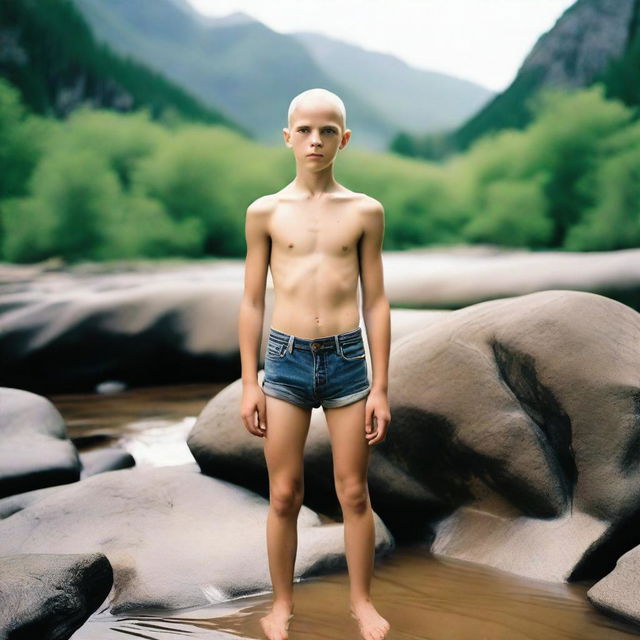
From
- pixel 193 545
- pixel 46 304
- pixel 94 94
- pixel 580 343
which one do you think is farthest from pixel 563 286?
pixel 94 94

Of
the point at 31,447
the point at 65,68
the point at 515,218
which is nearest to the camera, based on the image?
the point at 31,447

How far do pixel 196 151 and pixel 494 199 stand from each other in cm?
431

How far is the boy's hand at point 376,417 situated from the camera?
2219 mm

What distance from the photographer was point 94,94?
11.4 metres

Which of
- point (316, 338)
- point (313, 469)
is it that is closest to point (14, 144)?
point (313, 469)

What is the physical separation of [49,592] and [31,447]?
1.46 m

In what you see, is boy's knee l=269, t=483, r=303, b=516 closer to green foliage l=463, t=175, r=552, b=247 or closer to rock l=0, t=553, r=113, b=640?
rock l=0, t=553, r=113, b=640

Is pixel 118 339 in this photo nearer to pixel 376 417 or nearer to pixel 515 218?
pixel 376 417

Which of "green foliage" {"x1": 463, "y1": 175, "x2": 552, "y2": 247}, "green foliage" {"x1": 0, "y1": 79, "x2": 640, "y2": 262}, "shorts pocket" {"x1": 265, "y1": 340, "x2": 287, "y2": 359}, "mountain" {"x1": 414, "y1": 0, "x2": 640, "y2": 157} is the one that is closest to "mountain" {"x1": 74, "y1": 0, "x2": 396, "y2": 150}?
"green foliage" {"x1": 0, "y1": 79, "x2": 640, "y2": 262}

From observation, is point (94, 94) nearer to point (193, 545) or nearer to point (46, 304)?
point (46, 304)

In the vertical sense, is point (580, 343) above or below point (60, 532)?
above

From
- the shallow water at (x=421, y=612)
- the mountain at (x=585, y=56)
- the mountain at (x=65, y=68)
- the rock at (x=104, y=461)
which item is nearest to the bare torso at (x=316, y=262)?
the shallow water at (x=421, y=612)

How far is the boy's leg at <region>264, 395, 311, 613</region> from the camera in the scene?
7.34 feet

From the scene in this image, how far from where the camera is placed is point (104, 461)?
13.2 feet
